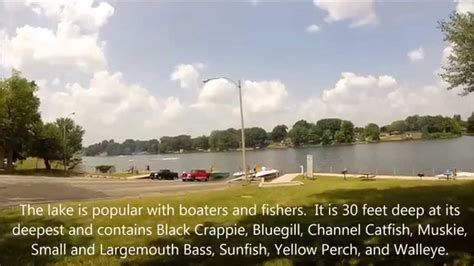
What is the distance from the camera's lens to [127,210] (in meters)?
10.8

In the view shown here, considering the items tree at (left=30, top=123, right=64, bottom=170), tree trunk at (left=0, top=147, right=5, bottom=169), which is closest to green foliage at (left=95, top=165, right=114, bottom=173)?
tree at (left=30, top=123, right=64, bottom=170)

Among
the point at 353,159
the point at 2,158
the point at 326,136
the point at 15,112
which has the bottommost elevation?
the point at 353,159

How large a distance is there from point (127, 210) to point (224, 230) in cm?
278

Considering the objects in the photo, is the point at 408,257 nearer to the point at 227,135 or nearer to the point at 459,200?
the point at 459,200

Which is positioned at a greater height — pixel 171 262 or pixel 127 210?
pixel 127 210

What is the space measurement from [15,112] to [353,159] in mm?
54384

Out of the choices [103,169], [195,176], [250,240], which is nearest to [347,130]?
[195,176]

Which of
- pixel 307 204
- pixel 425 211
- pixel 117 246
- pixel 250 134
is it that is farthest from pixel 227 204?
pixel 250 134

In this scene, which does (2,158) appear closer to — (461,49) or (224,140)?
(224,140)

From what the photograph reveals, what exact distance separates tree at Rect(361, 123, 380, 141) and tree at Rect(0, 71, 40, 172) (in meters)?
54.2

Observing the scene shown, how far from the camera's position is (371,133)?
258 feet

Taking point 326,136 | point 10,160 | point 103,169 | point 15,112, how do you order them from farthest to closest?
point 326,136 → point 103,169 → point 15,112 → point 10,160

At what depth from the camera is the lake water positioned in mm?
60094

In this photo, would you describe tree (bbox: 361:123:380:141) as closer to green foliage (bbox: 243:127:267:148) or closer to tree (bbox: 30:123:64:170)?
green foliage (bbox: 243:127:267:148)
